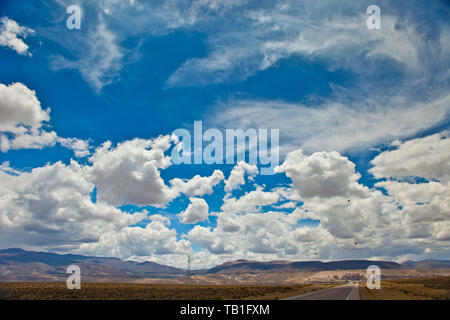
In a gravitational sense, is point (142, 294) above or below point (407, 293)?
below

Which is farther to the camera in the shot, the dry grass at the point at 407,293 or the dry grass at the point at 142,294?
the dry grass at the point at 142,294

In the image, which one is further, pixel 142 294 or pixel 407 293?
pixel 142 294

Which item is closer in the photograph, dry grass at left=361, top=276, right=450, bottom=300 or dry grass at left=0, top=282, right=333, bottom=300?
dry grass at left=361, top=276, right=450, bottom=300
